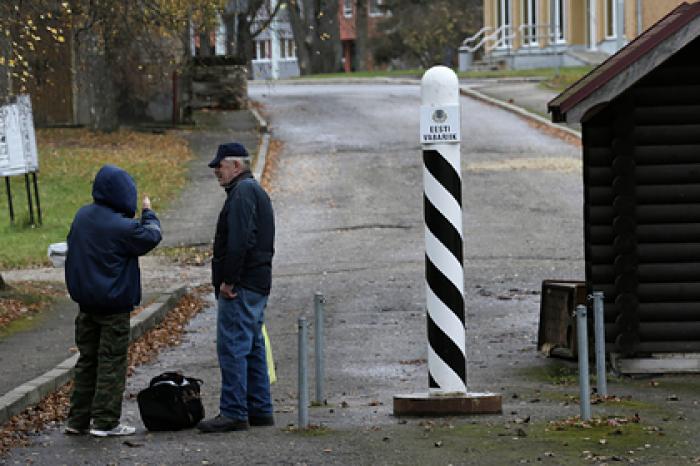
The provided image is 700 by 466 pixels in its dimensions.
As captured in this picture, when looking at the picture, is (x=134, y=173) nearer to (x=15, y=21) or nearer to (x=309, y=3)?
(x=15, y=21)

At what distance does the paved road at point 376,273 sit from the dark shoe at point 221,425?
0.11m

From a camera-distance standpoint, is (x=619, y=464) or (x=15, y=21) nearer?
(x=619, y=464)

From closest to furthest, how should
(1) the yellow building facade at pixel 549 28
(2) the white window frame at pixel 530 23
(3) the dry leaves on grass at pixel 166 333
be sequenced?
(3) the dry leaves on grass at pixel 166 333 → (1) the yellow building facade at pixel 549 28 → (2) the white window frame at pixel 530 23

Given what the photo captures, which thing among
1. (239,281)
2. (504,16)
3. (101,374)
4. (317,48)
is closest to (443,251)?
(239,281)

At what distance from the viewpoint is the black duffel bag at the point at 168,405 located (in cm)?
1082

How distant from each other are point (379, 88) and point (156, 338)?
34.9 meters

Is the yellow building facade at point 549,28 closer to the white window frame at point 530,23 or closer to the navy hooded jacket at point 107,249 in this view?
the white window frame at point 530,23

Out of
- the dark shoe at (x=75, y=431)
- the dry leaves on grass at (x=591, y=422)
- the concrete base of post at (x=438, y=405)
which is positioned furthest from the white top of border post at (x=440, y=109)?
the dark shoe at (x=75, y=431)

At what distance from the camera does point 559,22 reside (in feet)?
194

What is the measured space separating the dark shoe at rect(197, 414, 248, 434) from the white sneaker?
1.57 feet

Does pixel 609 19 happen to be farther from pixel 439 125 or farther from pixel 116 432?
pixel 116 432

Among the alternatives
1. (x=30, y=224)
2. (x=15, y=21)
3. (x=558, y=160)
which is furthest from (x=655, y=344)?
(x=558, y=160)

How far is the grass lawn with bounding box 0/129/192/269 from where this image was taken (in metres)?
24.9

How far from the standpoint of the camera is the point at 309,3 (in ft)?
221
